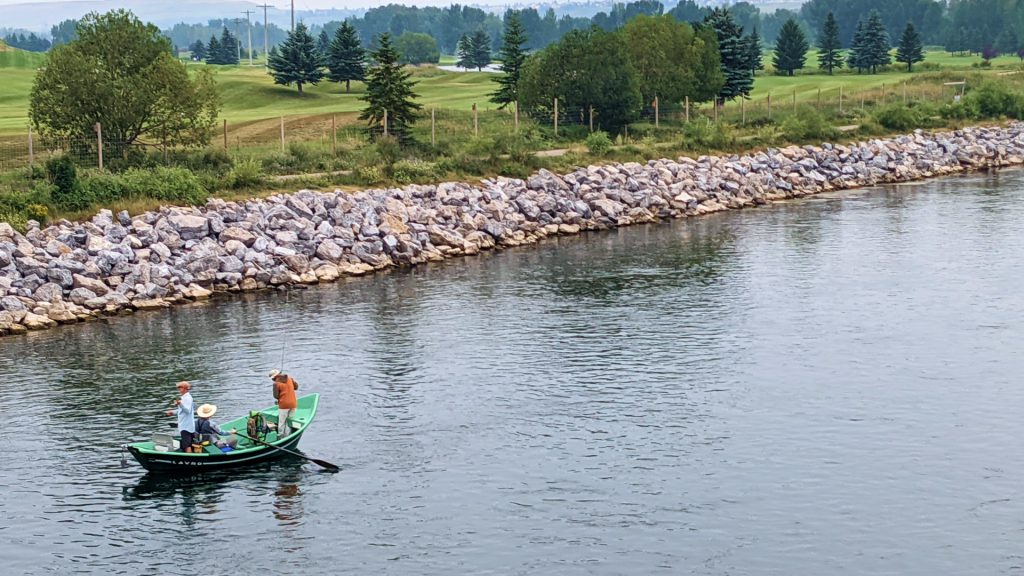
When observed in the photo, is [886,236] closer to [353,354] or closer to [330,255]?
[330,255]

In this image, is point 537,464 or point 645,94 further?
point 645,94

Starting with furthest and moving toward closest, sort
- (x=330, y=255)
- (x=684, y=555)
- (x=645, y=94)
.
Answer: (x=645, y=94)
(x=330, y=255)
(x=684, y=555)

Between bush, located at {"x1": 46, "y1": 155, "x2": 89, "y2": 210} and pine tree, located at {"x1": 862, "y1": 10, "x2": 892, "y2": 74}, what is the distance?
373 ft

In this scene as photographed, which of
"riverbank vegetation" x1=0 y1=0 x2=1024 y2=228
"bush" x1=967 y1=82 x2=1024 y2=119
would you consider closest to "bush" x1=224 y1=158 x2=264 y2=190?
"riverbank vegetation" x1=0 y1=0 x2=1024 y2=228

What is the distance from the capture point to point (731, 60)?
104 meters

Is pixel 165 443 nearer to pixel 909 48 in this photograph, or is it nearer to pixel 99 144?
pixel 99 144

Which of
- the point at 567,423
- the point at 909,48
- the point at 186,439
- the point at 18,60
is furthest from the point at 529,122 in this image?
the point at 18,60

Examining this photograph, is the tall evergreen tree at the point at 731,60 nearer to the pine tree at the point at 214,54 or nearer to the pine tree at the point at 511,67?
the pine tree at the point at 511,67

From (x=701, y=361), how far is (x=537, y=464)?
1043cm

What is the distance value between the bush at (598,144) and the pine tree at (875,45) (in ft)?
269

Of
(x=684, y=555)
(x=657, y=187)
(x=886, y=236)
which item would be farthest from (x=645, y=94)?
(x=684, y=555)

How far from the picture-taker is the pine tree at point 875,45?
6029 inches

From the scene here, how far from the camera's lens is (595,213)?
2817 inches

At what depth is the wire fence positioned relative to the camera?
6575 cm
